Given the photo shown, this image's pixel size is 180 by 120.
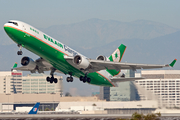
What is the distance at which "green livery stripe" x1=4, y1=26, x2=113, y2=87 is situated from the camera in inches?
1801

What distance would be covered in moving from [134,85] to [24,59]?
6686cm

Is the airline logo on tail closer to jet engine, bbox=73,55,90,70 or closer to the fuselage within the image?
the fuselage

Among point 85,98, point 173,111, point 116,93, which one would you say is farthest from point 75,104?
point 173,111

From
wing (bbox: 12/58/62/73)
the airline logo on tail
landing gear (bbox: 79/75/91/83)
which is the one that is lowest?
landing gear (bbox: 79/75/91/83)

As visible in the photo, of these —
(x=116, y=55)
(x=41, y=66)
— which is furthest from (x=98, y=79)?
(x=41, y=66)

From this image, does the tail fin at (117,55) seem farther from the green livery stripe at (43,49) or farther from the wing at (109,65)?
the green livery stripe at (43,49)

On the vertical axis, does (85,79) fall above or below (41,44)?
below

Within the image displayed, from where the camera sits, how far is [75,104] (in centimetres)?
12244

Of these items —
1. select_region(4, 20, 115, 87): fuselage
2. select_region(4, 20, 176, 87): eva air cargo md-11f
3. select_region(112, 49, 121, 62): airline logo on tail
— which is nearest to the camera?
select_region(4, 20, 115, 87): fuselage

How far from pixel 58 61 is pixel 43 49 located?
10.6ft

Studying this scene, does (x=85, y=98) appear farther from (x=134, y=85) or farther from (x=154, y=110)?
(x=154, y=110)

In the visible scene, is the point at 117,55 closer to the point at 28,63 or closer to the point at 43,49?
the point at 28,63

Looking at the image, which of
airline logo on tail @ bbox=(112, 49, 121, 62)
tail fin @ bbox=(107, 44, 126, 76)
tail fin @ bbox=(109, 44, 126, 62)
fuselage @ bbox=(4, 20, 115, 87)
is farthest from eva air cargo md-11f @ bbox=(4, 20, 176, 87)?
airline logo on tail @ bbox=(112, 49, 121, 62)

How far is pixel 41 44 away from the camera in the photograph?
47875mm
